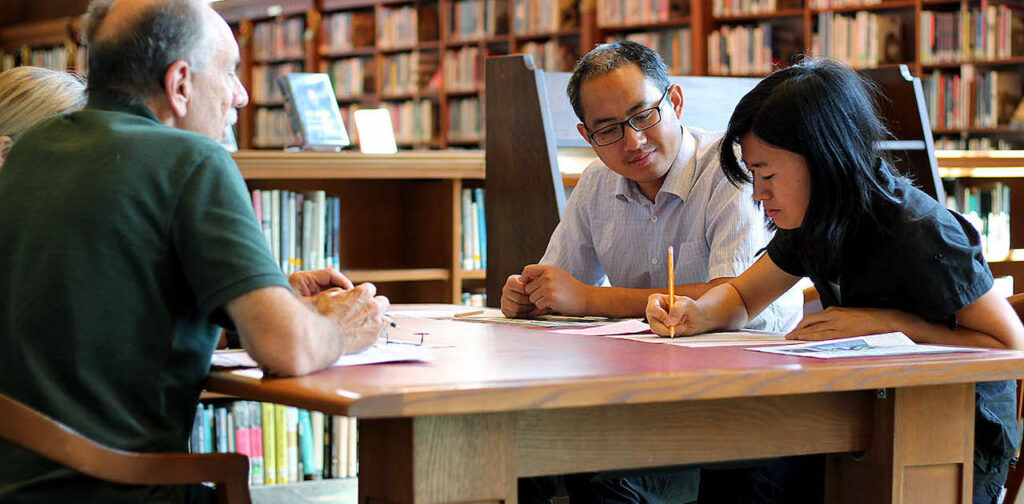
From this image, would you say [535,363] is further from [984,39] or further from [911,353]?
[984,39]

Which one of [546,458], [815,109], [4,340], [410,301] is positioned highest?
[815,109]

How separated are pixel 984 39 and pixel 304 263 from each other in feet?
13.6

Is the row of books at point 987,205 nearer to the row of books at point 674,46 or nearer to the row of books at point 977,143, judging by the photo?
the row of books at point 977,143

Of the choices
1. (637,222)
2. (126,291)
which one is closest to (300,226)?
(637,222)

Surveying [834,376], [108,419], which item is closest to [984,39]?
[834,376]

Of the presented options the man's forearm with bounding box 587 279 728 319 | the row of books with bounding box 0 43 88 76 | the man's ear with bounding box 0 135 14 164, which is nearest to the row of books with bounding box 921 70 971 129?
the man's forearm with bounding box 587 279 728 319

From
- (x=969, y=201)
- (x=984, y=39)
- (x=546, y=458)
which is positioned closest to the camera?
(x=546, y=458)

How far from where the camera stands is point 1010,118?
6.18 meters

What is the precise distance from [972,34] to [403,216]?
3648mm

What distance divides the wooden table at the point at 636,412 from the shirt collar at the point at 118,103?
337 millimetres

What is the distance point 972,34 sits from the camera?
20.3 ft

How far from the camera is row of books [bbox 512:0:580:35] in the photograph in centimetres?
756

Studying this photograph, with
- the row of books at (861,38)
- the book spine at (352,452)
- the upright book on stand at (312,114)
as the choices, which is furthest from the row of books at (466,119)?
the book spine at (352,452)

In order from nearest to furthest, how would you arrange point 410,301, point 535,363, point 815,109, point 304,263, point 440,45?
point 535,363
point 815,109
point 304,263
point 410,301
point 440,45
